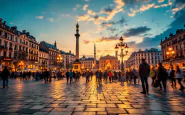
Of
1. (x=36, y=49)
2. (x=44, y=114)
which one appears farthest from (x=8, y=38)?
(x=44, y=114)

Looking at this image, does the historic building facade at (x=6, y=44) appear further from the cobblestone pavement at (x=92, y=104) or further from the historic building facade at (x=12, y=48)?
the cobblestone pavement at (x=92, y=104)

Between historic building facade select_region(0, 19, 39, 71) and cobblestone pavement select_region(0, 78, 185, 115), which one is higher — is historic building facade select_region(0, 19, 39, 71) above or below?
above

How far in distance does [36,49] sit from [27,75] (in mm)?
33372

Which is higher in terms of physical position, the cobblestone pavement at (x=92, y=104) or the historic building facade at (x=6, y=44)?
the historic building facade at (x=6, y=44)

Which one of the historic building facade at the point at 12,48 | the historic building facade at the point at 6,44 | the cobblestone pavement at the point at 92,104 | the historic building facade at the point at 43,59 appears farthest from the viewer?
the historic building facade at the point at 43,59

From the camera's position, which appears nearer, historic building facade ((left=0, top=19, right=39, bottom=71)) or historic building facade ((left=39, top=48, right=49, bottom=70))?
historic building facade ((left=0, top=19, right=39, bottom=71))

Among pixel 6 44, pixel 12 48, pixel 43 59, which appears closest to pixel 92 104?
pixel 6 44

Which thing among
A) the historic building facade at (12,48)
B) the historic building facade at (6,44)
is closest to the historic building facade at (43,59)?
the historic building facade at (12,48)

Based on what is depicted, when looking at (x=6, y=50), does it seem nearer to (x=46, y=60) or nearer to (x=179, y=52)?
(x=46, y=60)

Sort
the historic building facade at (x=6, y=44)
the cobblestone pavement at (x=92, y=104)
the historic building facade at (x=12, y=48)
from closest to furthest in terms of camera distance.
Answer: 1. the cobblestone pavement at (x=92, y=104)
2. the historic building facade at (x=6, y=44)
3. the historic building facade at (x=12, y=48)

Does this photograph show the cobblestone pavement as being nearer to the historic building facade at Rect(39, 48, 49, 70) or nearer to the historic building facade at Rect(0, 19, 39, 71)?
the historic building facade at Rect(0, 19, 39, 71)

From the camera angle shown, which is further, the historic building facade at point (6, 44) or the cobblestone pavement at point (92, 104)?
the historic building facade at point (6, 44)

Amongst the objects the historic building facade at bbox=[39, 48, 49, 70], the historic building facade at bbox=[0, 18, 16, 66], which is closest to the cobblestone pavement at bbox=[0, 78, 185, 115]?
the historic building facade at bbox=[0, 18, 16, 66]

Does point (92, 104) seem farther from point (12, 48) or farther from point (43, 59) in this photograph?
point (43, 59)
